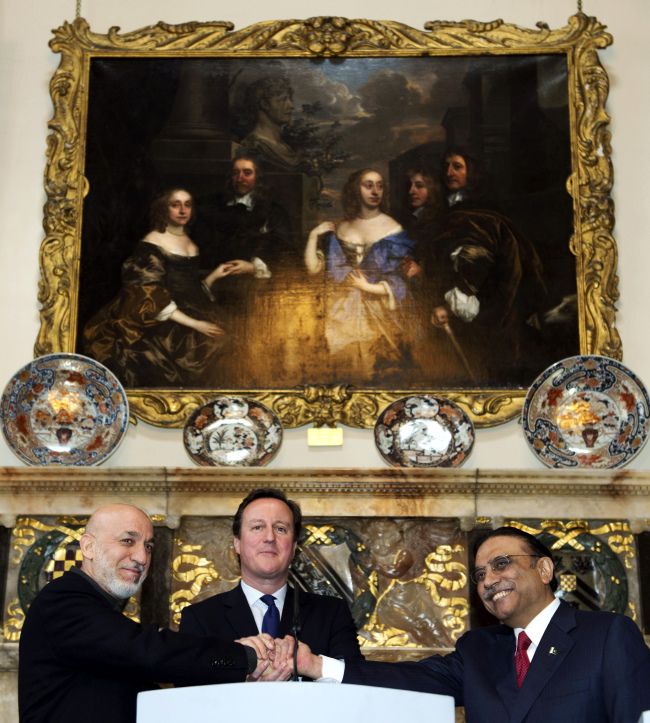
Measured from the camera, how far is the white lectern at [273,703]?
2.24 m

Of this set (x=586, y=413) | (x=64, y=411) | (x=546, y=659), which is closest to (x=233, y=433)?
(x=64, y=411)

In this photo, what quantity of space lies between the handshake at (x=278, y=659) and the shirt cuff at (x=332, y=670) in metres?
0.02

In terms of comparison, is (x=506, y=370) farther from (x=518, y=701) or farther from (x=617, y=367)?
(x=518, y=701)

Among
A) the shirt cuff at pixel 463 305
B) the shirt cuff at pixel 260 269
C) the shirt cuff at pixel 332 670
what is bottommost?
the shirt cuff at pixel 332 670

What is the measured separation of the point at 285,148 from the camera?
582 centimetres

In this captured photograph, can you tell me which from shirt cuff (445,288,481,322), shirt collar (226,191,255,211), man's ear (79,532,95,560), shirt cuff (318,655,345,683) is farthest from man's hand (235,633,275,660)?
shirt collar (226,191,255,211)

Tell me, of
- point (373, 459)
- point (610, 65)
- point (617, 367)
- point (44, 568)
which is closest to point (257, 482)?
point (373, 459)

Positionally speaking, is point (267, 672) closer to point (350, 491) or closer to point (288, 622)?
point (288, 622)

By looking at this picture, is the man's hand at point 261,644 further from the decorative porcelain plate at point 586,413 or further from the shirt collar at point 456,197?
the shirt collar at point 456,197

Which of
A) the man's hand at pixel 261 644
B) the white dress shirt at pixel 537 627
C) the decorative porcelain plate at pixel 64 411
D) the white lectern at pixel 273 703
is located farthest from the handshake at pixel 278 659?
the decorative porcelain plate at pixel 64 411

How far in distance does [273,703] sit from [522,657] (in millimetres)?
1304

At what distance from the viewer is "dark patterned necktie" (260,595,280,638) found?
3.60 m

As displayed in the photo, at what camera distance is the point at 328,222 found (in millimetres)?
5707

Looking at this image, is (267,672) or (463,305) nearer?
(267,672)
